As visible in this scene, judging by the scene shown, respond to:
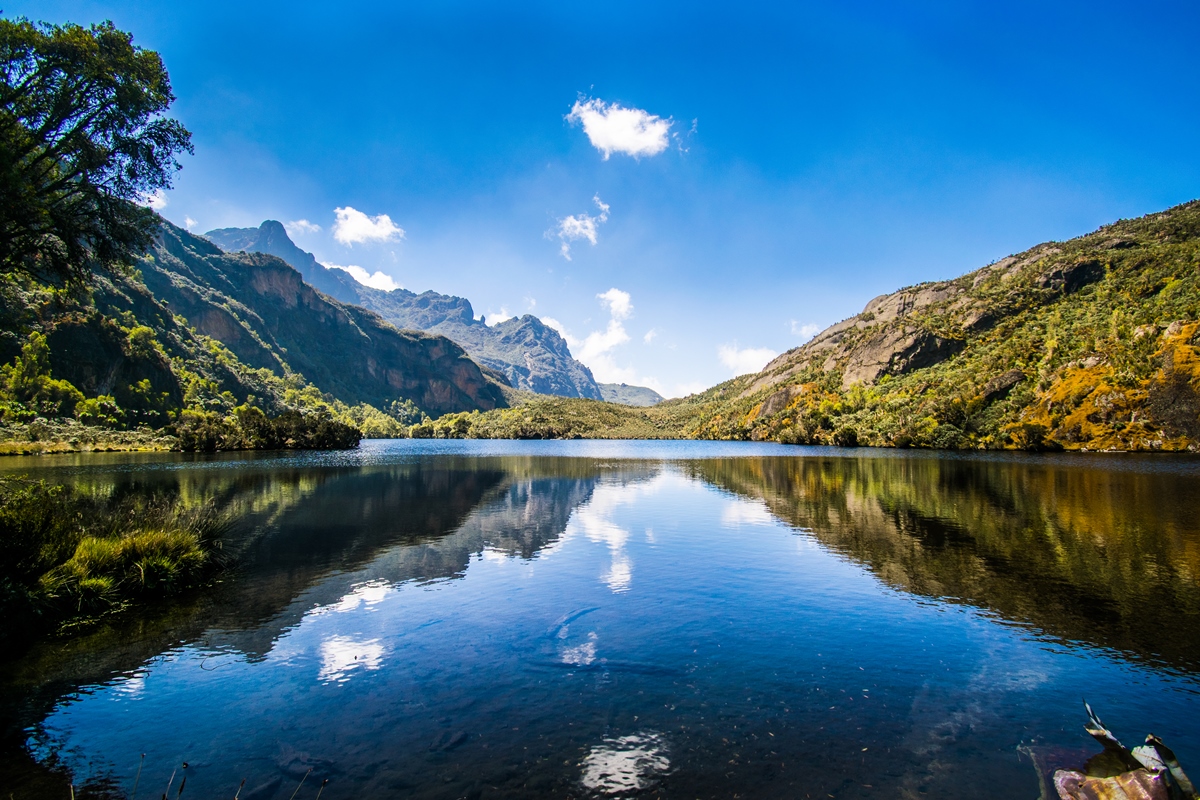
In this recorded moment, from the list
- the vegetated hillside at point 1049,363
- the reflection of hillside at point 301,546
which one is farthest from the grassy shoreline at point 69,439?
the vegetated hillside at point 1049,363

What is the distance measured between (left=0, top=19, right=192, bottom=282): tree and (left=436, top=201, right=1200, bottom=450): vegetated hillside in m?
118

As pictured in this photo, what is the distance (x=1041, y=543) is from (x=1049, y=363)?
115 m

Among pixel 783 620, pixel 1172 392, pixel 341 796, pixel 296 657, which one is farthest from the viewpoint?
pixel 1172 392

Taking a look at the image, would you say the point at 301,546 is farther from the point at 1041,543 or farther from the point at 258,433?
the point at 258,433

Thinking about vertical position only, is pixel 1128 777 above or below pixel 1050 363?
below

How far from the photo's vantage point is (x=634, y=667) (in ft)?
39.9

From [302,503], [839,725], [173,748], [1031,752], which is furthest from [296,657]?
[302,503]

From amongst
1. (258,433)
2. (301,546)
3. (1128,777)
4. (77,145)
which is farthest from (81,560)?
(258,433)

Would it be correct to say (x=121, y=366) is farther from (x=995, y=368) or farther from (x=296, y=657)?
(x=995, y=368)

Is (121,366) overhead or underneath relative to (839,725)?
overhead

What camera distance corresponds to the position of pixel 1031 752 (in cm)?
865

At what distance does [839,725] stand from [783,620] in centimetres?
593

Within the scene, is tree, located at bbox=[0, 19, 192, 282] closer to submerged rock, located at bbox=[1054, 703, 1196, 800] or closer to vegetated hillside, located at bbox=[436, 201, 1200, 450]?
submerged rock, located at bbox=[1054, 703, 1196, 800]

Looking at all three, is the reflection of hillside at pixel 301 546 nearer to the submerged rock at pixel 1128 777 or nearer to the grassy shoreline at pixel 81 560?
the grassy shoreline at pixel 81 560
